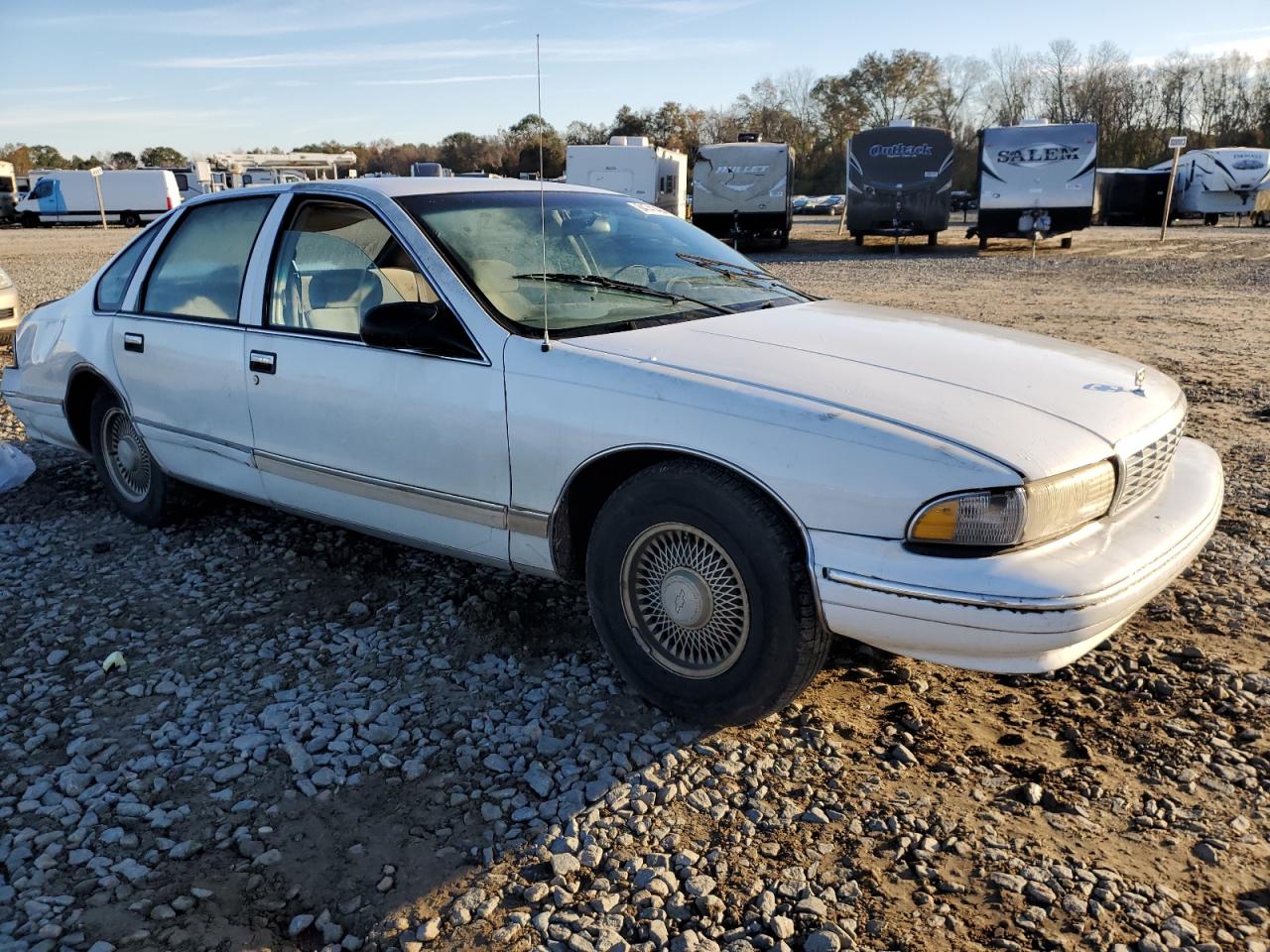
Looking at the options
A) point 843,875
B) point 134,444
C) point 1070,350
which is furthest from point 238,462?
point 1070,350

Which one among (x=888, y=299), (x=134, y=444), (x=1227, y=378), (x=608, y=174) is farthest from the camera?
(x=608, y=174)

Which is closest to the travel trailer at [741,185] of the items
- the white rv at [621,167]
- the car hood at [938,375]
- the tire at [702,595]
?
the white rv at [621,167]

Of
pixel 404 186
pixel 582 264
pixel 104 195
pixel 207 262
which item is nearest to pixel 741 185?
pixel 207 262

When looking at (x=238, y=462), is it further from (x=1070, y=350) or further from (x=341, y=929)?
(x=1070, y=350)

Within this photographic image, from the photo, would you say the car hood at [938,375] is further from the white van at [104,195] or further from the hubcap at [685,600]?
the white van at [104,195]

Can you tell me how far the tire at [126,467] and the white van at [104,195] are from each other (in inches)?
1806

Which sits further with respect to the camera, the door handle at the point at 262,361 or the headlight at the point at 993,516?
the door handle at the point at 262,361

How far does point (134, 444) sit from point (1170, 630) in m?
4.62

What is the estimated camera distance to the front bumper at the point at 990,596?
8.11ft

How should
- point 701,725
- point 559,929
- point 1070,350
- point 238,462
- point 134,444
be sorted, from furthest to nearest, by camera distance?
point 134,444
point 238,462
point 1070,350
point 701,725
point 559,929

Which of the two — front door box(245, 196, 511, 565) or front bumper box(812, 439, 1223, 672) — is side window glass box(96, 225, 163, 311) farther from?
front bumper box(812, 439, 1223, 672)

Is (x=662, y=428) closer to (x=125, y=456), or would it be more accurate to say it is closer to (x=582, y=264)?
(x=582, y=264)

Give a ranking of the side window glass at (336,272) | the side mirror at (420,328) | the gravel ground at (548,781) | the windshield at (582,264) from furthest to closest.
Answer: the side window glass at (336,272) < the windshield at (582,264) < the side mirror at (420,328) < the gravel ground at (548,781)

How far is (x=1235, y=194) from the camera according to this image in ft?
113
